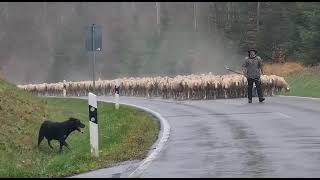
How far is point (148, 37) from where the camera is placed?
82438mm

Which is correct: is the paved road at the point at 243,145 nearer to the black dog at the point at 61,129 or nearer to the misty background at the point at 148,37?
the black dog at the point at 61,129

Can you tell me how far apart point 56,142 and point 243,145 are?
23.7 feet

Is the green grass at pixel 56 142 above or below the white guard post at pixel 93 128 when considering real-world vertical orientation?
below

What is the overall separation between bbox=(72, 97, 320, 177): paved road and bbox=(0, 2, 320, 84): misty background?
3218 centimetres

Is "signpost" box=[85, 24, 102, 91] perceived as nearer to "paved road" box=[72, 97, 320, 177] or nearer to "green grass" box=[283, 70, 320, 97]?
"paved road" box=[72, 97, 320, 177]

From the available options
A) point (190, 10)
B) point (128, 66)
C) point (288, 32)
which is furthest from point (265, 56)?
point (190, 10)

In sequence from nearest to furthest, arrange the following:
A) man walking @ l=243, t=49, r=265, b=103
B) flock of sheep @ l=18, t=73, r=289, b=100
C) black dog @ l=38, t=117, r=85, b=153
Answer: black dog @ l=38, t=117, r=85, b=153
man walking @ l=243, t=49, r=265, b=103
flock of sheep @ l=18, t=73, r=289, b=100

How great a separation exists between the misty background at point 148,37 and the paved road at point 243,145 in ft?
106

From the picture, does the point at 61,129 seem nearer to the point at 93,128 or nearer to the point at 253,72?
the point at 93,128

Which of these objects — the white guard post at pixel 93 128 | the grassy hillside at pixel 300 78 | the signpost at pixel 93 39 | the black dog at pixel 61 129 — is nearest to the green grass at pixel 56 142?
the white guard post at pixel 93 128

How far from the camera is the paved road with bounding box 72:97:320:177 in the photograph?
9367mm

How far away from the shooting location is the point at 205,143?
12.7 meters

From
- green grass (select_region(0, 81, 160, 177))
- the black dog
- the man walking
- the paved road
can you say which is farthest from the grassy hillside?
the black dog

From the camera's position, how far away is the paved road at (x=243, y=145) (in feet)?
30.7
